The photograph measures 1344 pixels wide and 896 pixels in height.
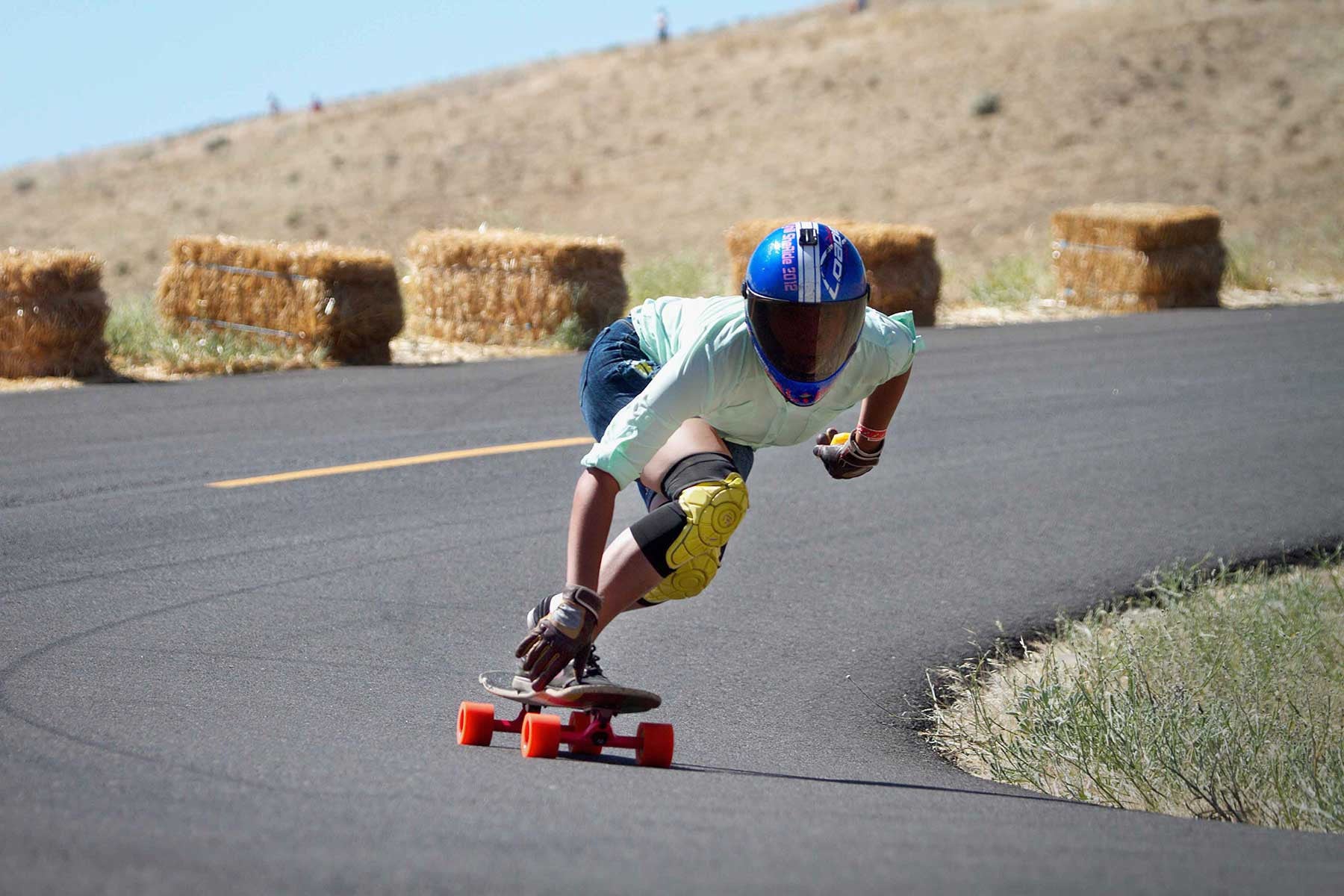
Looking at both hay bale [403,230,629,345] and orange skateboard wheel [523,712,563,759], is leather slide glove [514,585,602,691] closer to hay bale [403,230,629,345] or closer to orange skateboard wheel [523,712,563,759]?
orange skateboard wheel [523,712,563,759]

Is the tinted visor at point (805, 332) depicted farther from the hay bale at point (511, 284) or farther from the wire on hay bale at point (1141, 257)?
the wire on hay bale at point (1141, 257)

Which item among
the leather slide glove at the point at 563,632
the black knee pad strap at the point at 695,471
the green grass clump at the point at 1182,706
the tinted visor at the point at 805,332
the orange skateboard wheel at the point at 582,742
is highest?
the tinted visor at the point at 805,332

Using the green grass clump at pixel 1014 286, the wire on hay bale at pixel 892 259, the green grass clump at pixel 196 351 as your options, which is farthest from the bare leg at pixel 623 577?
the green grass clump at pixel 1014 286

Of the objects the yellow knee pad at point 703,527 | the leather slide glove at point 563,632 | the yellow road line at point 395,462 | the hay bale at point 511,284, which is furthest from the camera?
the hay bale at point 511,284

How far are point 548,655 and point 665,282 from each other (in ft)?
44.6

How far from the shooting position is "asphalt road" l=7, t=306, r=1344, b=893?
308cm

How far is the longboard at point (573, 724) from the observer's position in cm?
423

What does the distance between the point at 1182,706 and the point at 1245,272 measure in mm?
16549

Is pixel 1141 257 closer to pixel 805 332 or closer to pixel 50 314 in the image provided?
pixel 50 314

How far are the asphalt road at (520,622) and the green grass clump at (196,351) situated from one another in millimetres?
567

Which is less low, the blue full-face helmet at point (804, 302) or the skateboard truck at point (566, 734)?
the blue full-face helmet at point (804, 302)

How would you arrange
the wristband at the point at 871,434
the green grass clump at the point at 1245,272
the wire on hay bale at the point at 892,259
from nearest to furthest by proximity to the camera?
the wristband at the point at 871,434 → the wire on hay bale at the point at 892,259 → the green grass clump at the point at 1245,272

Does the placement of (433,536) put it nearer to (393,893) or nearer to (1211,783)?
(1211,783)

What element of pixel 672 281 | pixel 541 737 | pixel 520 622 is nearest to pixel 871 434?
pixel 541 737
